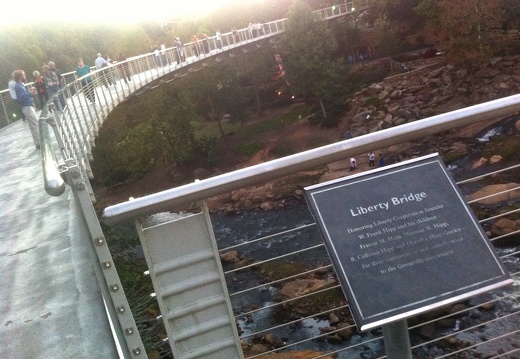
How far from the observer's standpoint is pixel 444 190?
2383 mm

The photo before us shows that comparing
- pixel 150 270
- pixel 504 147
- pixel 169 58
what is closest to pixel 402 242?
pixel 150 270

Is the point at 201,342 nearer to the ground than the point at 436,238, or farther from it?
nearer to the ground

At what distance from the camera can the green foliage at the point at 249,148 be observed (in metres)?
31.8

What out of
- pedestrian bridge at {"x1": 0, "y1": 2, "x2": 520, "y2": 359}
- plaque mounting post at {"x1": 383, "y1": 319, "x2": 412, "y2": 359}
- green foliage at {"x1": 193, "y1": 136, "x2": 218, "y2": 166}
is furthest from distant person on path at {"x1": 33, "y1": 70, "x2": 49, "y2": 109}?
green foliage at {"x1": 193, "y1": 136, "x2": 218, "y2": 166}

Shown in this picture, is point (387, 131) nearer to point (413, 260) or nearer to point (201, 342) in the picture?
point (413, 260)

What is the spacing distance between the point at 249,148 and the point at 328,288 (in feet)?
95.6

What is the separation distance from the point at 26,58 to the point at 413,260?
38.2 meters

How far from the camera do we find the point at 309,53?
32.5m

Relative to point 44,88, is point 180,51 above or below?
below

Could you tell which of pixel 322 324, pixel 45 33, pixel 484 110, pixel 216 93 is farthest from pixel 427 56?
pixel 484 110

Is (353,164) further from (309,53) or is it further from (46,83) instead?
(46,83)

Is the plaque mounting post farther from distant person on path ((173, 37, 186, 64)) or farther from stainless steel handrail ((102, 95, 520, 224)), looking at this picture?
distant person on path ((173, 37, 186, 64))

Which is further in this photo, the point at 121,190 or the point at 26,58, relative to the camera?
the point at 26,58

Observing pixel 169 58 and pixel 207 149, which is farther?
pixel 207 149
